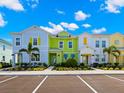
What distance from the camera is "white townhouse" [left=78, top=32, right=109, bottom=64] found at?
56578 mm

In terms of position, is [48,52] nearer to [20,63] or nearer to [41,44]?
[41,44]

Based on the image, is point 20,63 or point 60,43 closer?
point 20,63

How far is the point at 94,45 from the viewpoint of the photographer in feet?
188

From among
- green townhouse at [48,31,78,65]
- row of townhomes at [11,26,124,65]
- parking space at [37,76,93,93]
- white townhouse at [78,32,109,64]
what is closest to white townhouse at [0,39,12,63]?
row of townhomes at [11,26,124,65]

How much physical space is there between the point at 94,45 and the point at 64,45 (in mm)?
6218

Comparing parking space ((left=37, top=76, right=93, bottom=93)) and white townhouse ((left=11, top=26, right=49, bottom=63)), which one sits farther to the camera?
white townhouse ((left=11, top=26, right=49, bottom=63))

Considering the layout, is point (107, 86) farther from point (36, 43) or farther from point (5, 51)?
point (5, 51)

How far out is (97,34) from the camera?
Answer: 58.0 metres

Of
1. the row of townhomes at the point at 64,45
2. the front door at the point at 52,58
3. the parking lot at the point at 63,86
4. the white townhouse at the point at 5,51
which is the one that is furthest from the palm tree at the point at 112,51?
the parking lot at the point at 63,86

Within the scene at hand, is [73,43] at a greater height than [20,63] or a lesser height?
greater

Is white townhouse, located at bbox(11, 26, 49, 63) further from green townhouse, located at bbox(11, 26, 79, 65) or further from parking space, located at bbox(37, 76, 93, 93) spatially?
parking space, located at bbox(37, 76, 93, 93)

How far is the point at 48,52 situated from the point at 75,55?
607 cm

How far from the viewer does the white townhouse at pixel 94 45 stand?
56578 mm

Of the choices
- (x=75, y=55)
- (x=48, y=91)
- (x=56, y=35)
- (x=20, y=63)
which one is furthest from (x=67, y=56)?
(x=48, y=91)
